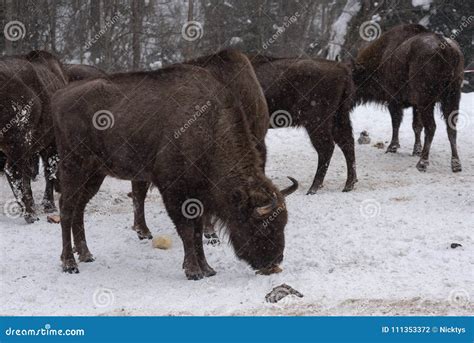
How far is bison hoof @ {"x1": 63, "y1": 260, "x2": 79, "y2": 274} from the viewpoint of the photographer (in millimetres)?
7047

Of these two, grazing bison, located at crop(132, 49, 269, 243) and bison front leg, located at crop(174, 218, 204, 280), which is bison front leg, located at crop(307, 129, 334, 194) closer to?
grazing bison, located at crop(132, 49, 269, 243)

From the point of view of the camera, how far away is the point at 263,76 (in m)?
10.5

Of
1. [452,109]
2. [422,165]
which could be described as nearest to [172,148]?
[422,165]

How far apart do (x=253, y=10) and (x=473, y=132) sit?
15.3m

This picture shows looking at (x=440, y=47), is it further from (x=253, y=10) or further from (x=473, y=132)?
(x=253, y=10)

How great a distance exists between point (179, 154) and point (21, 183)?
3785 mm

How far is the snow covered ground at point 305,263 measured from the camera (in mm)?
5766

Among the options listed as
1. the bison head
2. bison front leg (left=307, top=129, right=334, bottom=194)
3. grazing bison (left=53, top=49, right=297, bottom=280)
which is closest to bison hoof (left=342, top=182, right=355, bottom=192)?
bison front leg (left=307, top=129, right=334, bottom=194)

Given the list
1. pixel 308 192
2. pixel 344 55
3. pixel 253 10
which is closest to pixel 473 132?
pixel 308 192
